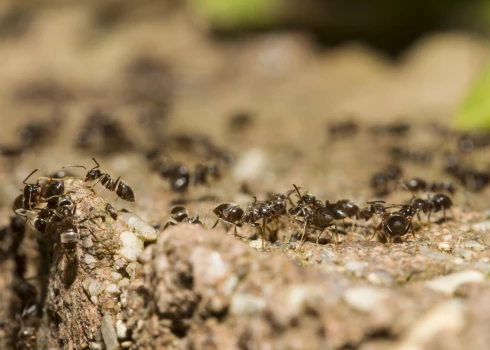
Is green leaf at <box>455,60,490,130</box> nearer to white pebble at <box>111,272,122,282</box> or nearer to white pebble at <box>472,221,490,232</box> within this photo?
white pebble at <box>472,221,490,232</box>

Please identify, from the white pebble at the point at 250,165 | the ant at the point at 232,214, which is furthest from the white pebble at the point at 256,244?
the white pebble at the point at 250,165

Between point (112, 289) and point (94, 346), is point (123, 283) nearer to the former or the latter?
point (112, 289)

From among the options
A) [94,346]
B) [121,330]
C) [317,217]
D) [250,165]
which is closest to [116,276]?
[121,330]

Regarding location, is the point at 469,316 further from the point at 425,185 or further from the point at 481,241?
the point at 425,185

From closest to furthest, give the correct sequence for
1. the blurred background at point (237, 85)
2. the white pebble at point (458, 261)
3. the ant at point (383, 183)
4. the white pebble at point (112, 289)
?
1. the white pebble at point (458, 261)
2. the white pebble at point (112, 289)
3. the ant at point (383, 183)
4. the blurred background at point (237, 85)

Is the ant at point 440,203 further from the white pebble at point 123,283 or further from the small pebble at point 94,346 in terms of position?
the small pebble at point 94,346
